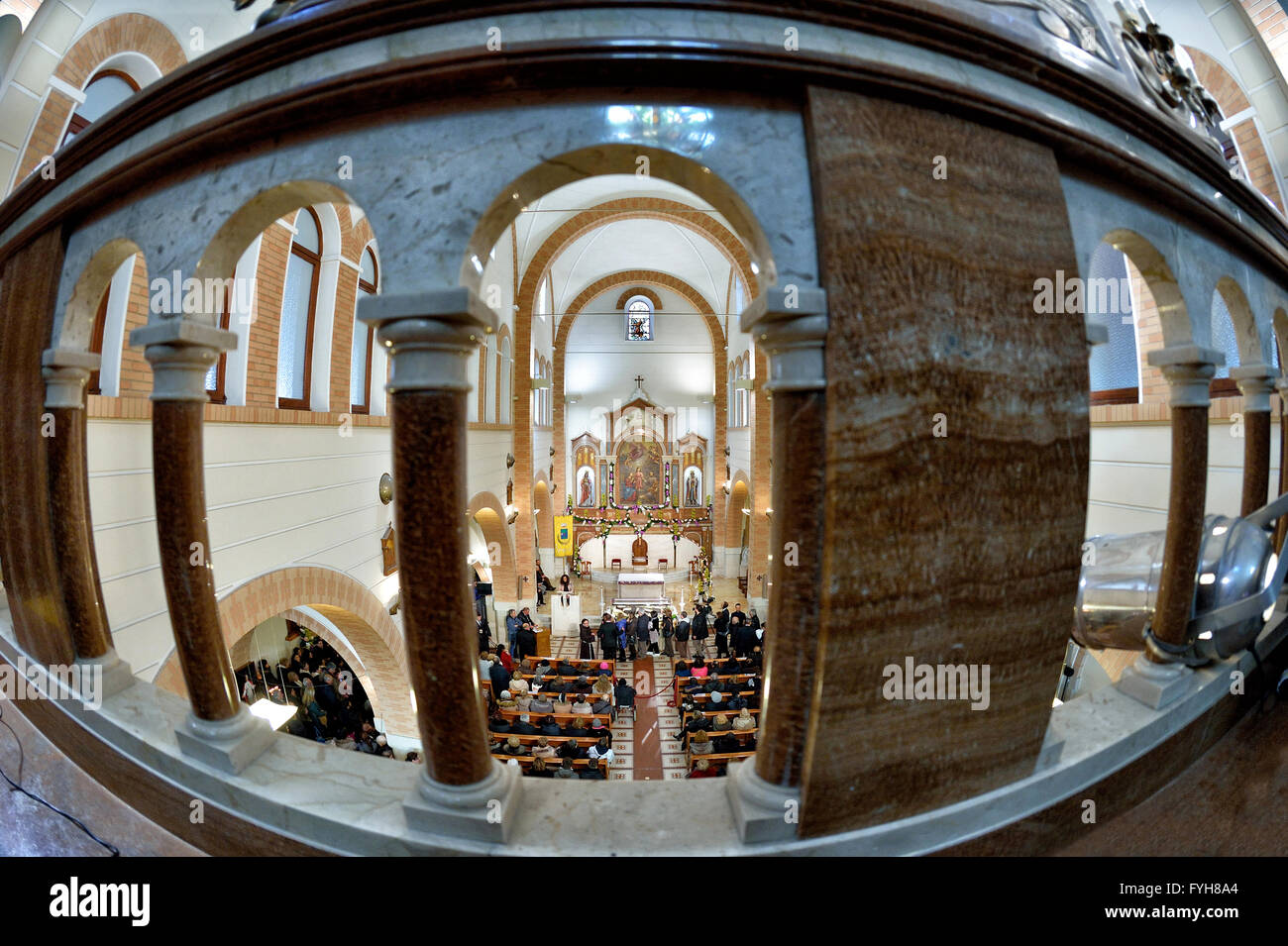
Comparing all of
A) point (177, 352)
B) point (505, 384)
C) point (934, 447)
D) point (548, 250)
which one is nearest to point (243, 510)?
point (177, 352)

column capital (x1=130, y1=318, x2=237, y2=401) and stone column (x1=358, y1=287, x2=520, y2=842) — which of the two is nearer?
stone column (x1=358, y1=287, x2=520, y2=842)

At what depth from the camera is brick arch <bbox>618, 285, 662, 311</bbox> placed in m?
23.3

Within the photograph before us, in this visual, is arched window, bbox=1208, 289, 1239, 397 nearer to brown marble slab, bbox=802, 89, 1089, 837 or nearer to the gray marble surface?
the gray marble surface

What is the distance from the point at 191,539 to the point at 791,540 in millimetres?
2345

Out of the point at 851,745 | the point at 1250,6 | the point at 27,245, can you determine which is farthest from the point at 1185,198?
the point at 27,245

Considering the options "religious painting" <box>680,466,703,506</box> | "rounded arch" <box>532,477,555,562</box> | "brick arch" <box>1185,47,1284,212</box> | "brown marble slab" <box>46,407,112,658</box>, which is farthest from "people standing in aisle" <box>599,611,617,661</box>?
"religious painting" <box>680,466,703,506</box>

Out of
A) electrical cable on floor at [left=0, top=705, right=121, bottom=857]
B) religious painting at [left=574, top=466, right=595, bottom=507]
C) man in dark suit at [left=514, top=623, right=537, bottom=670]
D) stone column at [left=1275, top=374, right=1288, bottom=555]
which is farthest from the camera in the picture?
religious painting at [left=574, top=466, right=595, bottom=507]

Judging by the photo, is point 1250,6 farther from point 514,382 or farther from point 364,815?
point 514,382

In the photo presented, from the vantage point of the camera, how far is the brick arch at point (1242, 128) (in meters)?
3.85

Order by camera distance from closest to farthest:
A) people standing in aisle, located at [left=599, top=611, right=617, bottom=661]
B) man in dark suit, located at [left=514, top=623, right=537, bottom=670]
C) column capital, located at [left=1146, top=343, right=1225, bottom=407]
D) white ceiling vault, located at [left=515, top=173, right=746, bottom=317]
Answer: column capital, located at [left=1146, top=343, right=1225, bottom=407] < man in dark suit, located at [left=514, top=623, right=537, bottom=670] < people standing in aisle, located at [left=599, top=611, right=617, bottom=661] < white ceiling vault, located at [left=515, top=173, right=746, bottom=317]

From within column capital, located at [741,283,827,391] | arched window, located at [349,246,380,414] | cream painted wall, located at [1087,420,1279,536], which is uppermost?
arched window, located at [349,246,380,414]

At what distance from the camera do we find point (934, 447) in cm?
170

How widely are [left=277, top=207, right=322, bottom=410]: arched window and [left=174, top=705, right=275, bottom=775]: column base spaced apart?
14.0 ft

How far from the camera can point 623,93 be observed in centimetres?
174
